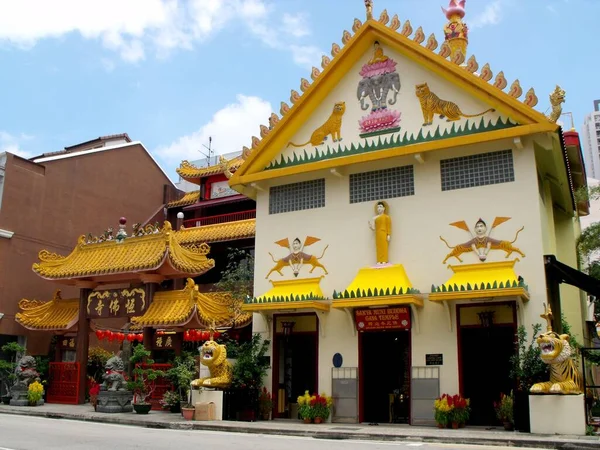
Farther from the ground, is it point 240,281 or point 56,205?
point 56,205

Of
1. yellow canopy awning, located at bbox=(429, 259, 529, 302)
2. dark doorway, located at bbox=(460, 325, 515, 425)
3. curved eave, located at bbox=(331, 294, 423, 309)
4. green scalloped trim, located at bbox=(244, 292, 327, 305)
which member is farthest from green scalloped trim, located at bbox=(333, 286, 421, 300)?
dark doorway, located at bbox=(460, 325, 515, 425)

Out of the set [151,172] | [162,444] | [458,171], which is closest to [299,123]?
[458,171]

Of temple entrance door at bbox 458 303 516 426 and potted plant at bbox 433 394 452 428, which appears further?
temple entrance door at bbox 458 303 516 426

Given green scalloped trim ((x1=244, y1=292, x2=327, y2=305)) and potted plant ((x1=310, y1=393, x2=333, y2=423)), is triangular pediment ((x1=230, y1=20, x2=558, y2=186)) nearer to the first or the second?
green scalloped trim ((x1=244, y1=292, x2=327, y2=305))

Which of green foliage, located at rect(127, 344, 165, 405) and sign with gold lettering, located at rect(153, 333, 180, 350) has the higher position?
sign with gold lettering, located at rect(153, 333, 180, 350)

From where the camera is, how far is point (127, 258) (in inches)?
885

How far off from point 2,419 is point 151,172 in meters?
17.8

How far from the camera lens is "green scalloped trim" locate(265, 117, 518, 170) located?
54.7ft

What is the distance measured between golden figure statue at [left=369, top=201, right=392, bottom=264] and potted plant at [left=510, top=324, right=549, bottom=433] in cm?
393

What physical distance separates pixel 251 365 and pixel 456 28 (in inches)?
500

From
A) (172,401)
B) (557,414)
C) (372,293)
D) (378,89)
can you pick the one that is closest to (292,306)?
(372,293)

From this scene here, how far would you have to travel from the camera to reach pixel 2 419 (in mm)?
17500

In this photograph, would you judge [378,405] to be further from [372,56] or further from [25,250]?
[25,250]

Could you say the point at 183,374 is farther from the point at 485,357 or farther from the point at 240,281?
the point at 485,357
